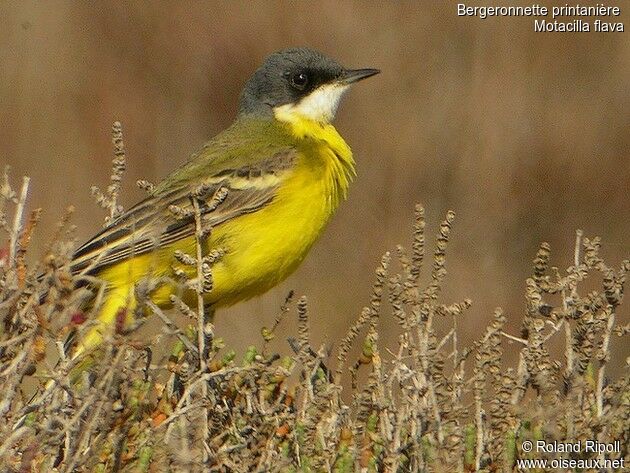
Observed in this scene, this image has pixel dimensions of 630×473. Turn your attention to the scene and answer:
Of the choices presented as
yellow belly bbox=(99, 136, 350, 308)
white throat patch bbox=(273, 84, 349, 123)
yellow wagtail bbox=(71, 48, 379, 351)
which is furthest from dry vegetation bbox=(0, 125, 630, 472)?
white throat patch bbox=(273, 84, 349, 123)

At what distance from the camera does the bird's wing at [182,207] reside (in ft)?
18.8

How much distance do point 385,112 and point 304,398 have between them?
794 cm

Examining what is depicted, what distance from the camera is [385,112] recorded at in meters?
12.1

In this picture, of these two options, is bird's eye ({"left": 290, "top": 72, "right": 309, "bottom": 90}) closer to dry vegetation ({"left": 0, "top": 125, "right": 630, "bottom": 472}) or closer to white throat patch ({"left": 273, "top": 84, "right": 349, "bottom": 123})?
white throat patch ({"left": 273, "top": 84, "right": 349, "bottom": 123})

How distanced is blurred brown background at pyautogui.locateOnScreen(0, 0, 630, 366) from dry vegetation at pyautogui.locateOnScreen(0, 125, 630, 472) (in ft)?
21.1

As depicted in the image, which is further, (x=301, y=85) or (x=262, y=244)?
(x=301, y=85)

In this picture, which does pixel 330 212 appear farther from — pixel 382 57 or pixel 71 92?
pixel 71 92

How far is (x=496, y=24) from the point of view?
12.0 m

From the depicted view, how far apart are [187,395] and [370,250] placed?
712cm

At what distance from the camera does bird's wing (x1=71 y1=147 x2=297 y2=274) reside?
226 inches

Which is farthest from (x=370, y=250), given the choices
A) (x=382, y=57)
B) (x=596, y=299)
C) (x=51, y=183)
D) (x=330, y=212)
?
(x=596, y=299)

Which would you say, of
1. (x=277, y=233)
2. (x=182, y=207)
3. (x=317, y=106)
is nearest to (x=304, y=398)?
(x=182, y=207)

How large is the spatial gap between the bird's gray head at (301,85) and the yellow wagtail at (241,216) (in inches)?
3.7

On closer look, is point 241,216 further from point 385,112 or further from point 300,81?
point 385,112
